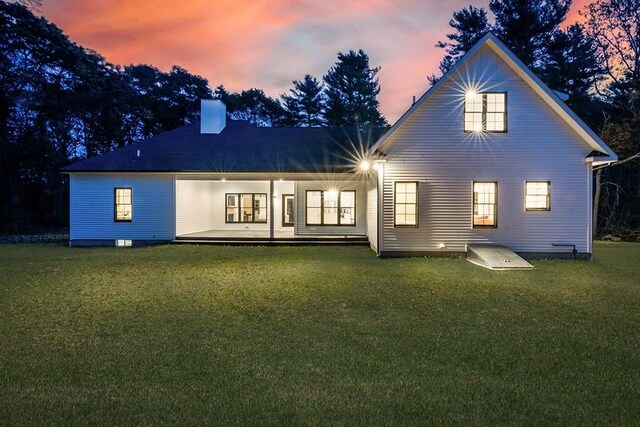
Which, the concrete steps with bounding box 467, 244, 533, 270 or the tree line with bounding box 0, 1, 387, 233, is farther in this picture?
the tree line with bounding box 0, 1, 387, 233

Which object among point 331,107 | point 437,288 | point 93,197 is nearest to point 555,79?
point 331,107

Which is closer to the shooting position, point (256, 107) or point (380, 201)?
point (380, 201)

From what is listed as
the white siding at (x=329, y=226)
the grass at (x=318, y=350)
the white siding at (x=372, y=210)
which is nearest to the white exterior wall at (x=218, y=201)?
the white siding at (x=329, y=226)

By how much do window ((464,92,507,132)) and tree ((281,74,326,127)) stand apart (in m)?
27.1

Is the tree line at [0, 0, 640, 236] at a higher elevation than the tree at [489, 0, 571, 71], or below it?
below

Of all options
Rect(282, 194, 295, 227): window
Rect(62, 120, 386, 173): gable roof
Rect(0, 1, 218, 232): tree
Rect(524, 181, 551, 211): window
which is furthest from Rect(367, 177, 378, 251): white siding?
Rect(0, 1, 218, 232): tree

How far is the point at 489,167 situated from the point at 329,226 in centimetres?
728

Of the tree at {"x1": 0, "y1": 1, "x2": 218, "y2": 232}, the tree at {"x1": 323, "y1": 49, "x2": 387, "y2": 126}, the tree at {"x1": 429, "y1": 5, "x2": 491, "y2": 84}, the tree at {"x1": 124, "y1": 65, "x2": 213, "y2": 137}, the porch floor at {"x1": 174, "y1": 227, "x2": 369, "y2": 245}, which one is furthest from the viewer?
the tree at {"x1": 323, "y1": 49, "x2": 387, "y2": 126}

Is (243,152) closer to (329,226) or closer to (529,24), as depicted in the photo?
(329,226)

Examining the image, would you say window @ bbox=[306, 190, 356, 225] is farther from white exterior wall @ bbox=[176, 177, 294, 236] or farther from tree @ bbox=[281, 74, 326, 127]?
tree @ bbox=[281, 74, 326, 127]

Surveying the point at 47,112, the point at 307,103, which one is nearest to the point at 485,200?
the point at 47,112

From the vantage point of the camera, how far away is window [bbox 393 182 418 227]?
13883mm

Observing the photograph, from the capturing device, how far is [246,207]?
70.4 feet

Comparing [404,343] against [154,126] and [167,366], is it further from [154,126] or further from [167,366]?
[154,126]
